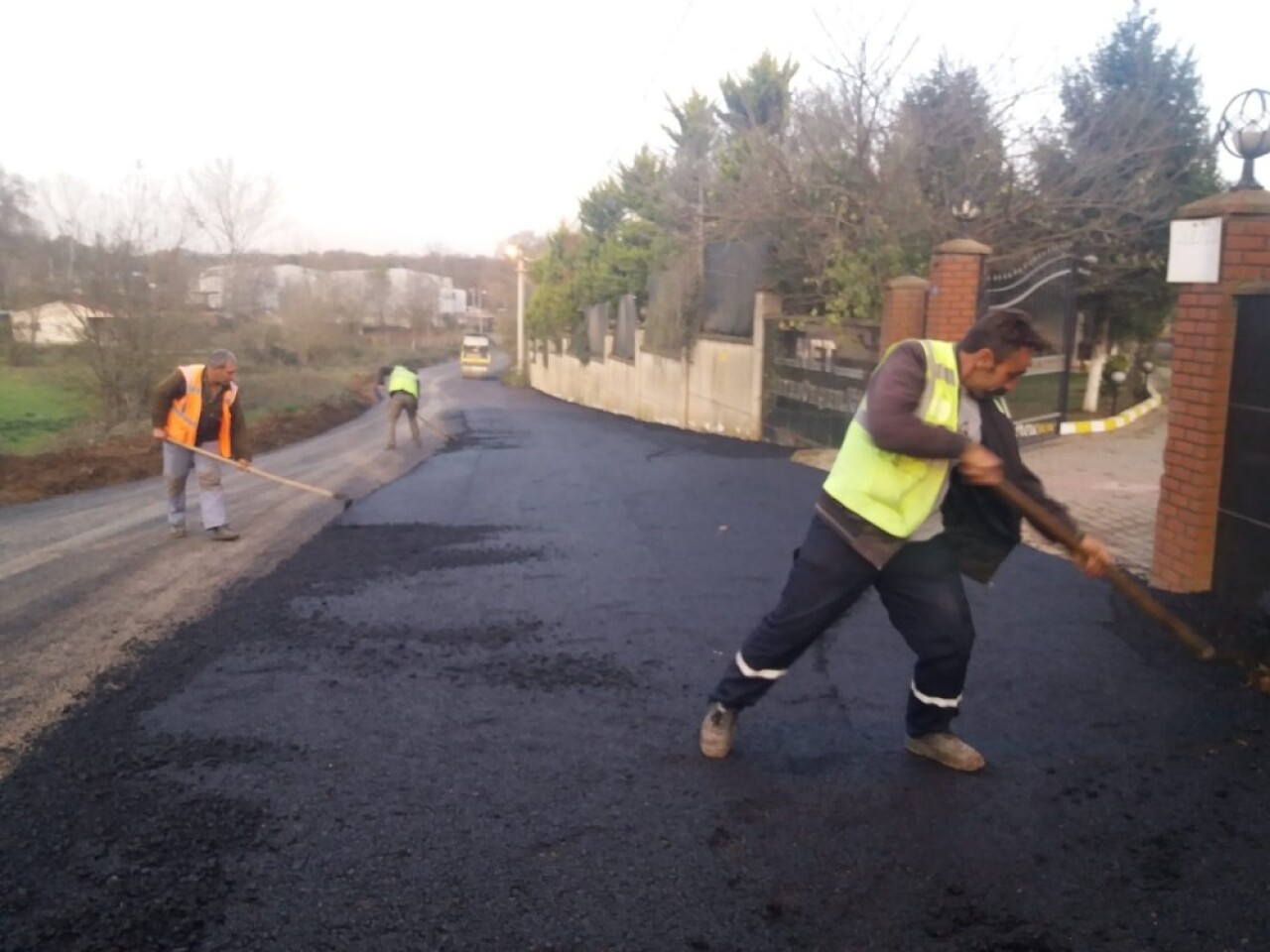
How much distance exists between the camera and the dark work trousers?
3896mm

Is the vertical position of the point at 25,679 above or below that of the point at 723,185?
below

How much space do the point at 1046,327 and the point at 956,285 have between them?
2450 mm

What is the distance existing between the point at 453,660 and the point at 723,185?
14000 mm

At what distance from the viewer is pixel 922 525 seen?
3.91 meters

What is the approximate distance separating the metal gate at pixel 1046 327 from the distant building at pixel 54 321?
885 inches

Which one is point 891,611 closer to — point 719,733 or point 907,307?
point 719,733

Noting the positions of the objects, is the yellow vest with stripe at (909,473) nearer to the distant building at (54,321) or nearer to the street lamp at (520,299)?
the distant building at (54,321)

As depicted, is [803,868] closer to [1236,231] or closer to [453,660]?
[453,660]

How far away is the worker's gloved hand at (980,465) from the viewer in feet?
11.9

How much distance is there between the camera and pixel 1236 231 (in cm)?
594

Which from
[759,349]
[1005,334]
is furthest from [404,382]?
[1005,334]

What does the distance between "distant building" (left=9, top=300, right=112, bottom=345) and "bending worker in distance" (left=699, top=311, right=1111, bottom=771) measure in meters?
27.5

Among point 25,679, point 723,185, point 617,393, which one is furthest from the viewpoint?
point 617,393

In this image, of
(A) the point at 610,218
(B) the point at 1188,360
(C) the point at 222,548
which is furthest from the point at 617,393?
(B) the point at 1188,360
